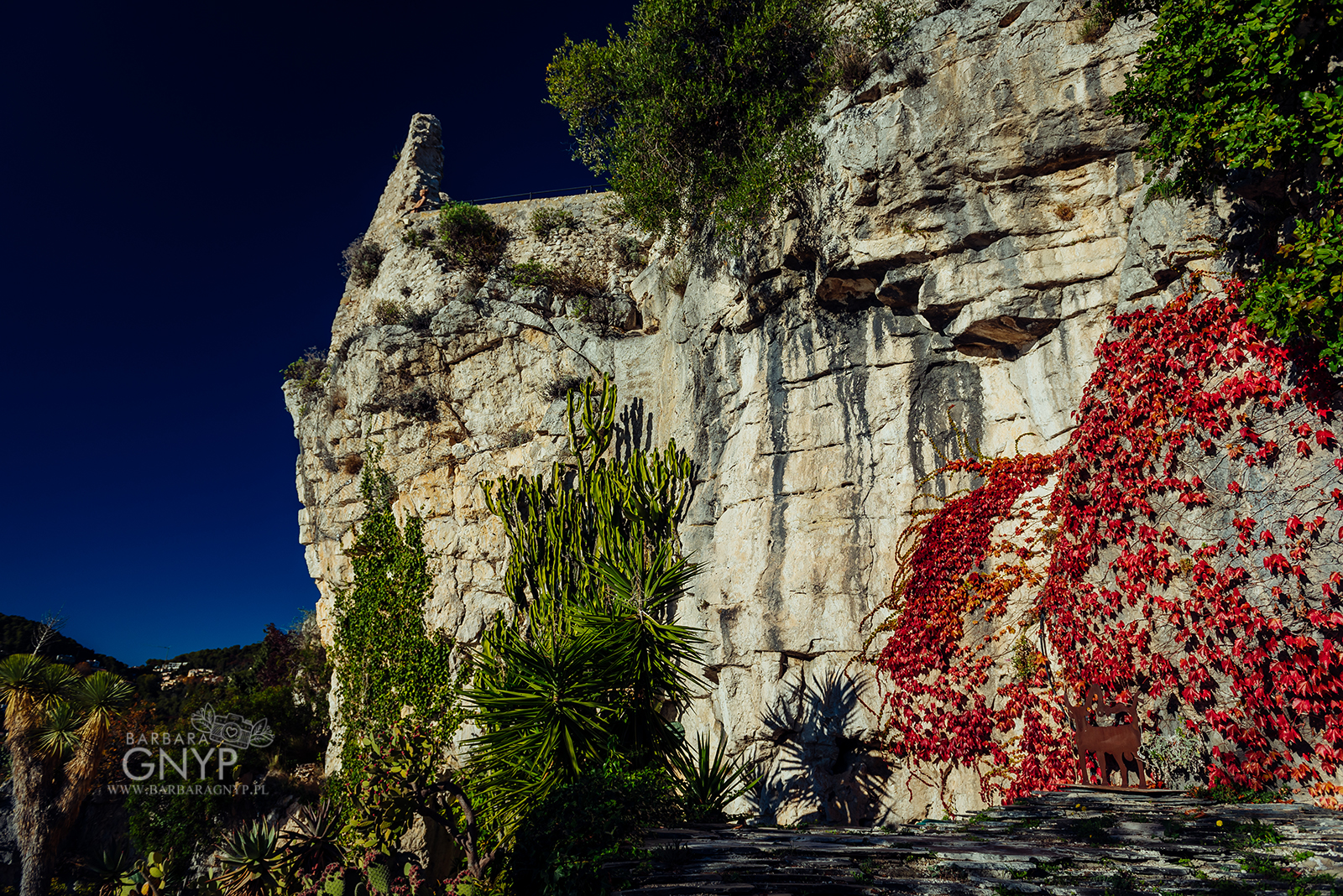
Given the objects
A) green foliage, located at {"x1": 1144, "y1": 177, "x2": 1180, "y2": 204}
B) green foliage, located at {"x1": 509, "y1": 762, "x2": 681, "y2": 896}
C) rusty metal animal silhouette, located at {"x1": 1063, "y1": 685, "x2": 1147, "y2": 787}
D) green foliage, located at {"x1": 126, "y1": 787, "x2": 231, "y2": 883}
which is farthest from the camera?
green foliage, located at {"x1": 126, "y1": 787, "x2": 231, "y2": 883}

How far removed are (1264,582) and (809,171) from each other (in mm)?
6827

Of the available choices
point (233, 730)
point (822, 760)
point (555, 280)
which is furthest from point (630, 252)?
point (233, 730)

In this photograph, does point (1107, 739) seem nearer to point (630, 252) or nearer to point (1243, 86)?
point (1243, 86)

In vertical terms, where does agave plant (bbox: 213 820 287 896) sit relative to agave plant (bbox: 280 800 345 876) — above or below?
below

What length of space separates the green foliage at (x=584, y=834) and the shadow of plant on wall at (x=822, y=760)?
2.17 m

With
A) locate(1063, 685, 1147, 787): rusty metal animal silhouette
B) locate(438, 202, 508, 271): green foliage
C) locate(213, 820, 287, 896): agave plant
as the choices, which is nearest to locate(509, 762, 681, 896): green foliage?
locate(1063, 685, 1147, 787): rusty metal animal silhouette

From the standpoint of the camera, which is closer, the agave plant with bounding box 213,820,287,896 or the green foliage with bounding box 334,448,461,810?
the agave plant with bounding box 213,820,287,896

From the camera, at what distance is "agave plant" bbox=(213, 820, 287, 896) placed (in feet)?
25.8

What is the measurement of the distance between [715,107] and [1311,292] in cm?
805

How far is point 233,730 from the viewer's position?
1703cm

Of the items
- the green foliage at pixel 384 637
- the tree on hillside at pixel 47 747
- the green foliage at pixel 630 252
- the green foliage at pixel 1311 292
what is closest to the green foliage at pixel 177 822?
the tree on hillside at pixel 47 747

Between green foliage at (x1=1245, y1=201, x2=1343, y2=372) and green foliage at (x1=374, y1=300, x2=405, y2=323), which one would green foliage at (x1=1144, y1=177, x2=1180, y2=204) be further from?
green foliage at (x1=374, y1=300, x2=405, y2=323)

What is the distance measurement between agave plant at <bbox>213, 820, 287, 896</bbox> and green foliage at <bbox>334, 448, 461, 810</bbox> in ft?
13.7

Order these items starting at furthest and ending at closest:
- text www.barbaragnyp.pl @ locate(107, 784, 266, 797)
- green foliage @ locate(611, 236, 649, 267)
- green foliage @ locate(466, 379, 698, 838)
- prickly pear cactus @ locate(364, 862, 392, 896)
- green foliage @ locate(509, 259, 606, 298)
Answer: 1. green foliage @ locate(611, 236, 649, 267)
2. text www.barbaragnyp.pl @ locate(107, 784, 266, 797)
3. green foliage @ locate(509, 259, 606, 298)
4. green foliage @ locate(466, 379, 698, 838)
5. prickly pear cactus @ locate(364, 862, 392, 896)
